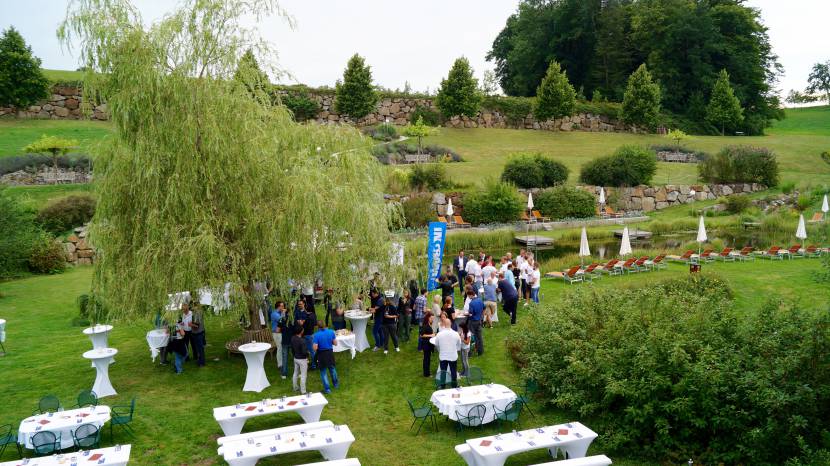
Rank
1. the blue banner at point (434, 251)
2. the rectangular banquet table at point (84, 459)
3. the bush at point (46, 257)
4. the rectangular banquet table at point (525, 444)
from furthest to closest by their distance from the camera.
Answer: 1. the bush at point (46, 257)
2. the blue banner at point (434, 251)
3. the rectangular banquet table at point (525, 444)
4. the rectangular banquet table at point (84, 459)

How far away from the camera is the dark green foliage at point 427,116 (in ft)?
176

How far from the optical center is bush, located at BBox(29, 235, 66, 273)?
24.8 m

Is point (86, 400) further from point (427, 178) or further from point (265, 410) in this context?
point (427, 178)

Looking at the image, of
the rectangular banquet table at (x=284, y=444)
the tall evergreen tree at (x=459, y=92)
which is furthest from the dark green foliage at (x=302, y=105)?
the rectangular banquet table at (x=284, y=444)

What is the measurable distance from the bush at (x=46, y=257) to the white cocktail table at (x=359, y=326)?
15952 mm

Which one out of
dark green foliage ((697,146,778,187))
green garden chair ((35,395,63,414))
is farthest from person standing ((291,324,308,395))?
dark green foliage ((697,146,778,187))

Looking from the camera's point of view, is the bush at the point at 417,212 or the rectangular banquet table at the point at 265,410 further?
the bush at the point at 417,212

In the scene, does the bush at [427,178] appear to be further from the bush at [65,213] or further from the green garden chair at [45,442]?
the green garden chair at [45,442]

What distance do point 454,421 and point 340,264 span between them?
13.8 feet

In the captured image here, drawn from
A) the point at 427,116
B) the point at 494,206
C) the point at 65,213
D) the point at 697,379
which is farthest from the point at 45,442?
the point at 427,116

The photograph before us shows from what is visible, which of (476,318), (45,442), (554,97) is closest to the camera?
(45,442)

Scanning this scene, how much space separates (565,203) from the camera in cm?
3631

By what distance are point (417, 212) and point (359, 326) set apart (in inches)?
735

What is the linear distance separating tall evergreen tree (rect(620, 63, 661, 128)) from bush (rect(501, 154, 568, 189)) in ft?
71.5
